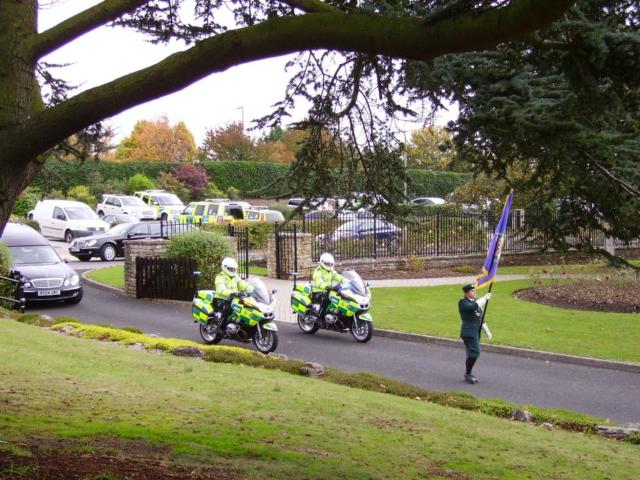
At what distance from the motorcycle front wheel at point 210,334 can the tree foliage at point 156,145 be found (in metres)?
47.6

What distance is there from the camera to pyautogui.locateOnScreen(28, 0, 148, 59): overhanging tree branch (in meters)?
5.50

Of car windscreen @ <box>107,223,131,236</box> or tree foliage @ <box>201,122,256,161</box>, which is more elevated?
tree foliage @ <box>201,122,256,161</box>

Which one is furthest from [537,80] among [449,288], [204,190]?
[204,190]

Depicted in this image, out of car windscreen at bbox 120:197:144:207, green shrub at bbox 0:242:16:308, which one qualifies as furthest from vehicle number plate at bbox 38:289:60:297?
car windscreen at bbox 120:197:144:207

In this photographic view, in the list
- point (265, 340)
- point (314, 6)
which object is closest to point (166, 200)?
point (265, 340)

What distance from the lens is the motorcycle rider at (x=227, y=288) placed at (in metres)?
13.4

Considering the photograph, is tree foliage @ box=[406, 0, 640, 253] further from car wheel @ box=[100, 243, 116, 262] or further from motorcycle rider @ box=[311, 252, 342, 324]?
car wheel @ box=[100, 243, 116, 262]

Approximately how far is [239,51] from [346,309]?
999 cm

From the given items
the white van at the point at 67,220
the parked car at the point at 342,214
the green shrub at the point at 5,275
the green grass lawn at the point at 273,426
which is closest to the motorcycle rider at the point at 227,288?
the parked car at the point at 342,214

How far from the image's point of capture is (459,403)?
9.22 metres

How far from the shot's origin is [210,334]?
1390 cm

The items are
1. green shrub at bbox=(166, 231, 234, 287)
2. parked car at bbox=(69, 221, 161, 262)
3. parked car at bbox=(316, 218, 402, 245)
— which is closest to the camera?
green shrub at bbox=(166, 231, 234, 287)

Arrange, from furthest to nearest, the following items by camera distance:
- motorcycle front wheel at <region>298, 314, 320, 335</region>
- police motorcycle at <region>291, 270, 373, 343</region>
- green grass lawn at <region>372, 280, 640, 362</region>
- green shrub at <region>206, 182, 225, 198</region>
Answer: green shrub at <region>206, 182, 225, 198</region>, motorcycle front wheel at <region>298, 314, 320, 335</region>, police motorcycle at <region>291, 270, 373, 343</region>, green grass lawn at <region>372, 280, 640, 362</region>

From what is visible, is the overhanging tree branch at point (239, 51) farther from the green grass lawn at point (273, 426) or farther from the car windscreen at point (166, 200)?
the car windscreen at point (166, 200)
